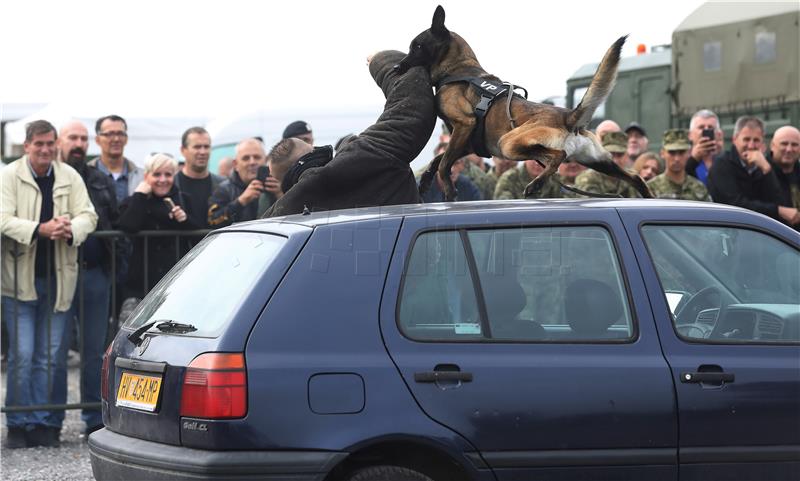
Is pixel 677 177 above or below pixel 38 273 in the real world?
above

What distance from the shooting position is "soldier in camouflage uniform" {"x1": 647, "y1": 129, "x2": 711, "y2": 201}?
9727 millimetres

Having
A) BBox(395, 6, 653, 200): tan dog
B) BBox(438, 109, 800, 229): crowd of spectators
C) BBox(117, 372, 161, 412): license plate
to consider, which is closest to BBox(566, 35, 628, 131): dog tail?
BBox(395, 6, 653, 200): tan dog

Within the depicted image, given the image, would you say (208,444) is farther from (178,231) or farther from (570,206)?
(178,231)

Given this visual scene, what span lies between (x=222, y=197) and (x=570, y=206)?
5.25 m

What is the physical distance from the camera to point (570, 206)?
15.7 ft

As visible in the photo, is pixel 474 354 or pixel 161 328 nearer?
pixel 474 354

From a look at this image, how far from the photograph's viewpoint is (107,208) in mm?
9281

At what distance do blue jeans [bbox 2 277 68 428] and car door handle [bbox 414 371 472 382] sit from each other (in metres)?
4.91

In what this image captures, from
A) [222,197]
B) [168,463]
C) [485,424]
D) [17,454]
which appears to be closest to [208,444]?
[168,463]

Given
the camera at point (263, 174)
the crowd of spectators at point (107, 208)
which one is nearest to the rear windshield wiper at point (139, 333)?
the crowd of spectators at point (107, 208)

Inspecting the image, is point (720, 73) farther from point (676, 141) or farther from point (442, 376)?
point (442, 376)

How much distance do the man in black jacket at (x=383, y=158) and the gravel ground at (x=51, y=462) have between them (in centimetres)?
252

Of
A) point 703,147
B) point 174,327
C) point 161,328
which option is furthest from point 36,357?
point 703,147

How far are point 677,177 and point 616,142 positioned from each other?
2.19ft
